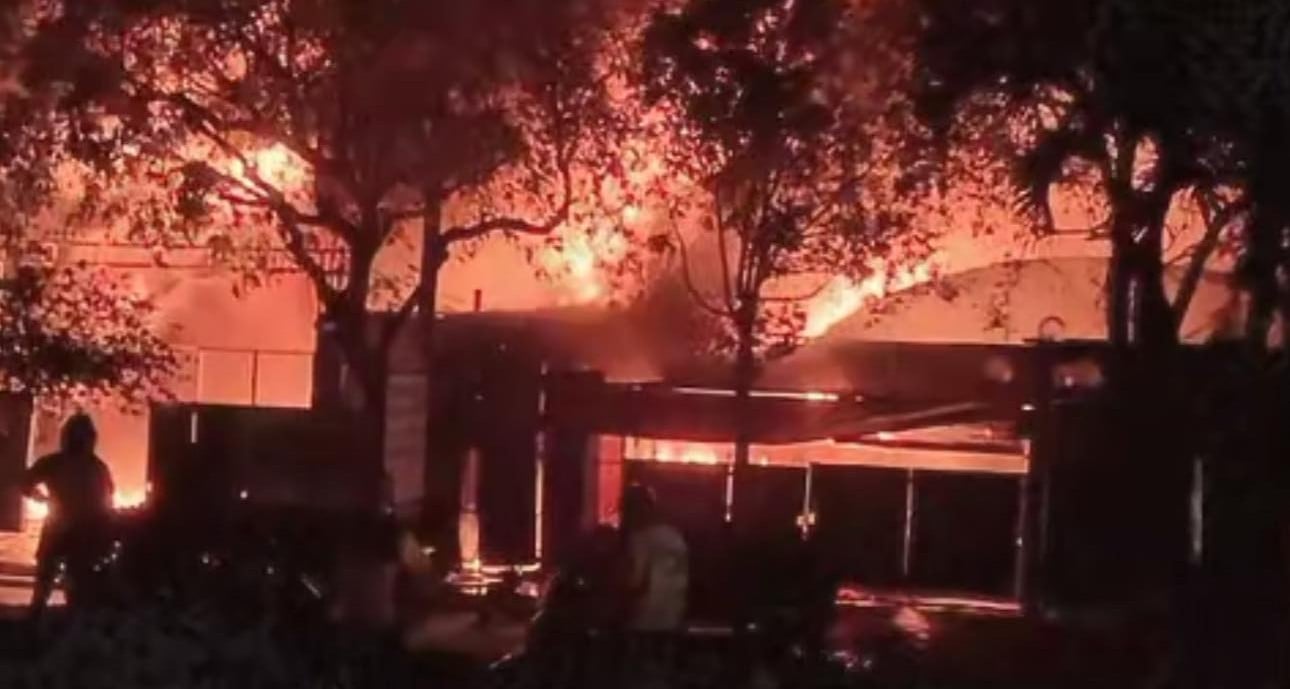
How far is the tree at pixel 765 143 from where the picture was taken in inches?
357

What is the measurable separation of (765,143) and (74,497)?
3.37 metres

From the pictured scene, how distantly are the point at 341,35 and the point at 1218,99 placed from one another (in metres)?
3.41

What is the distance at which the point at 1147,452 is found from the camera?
31.9 feet

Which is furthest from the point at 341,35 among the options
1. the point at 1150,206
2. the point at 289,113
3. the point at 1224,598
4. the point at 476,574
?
the point at 1224,598

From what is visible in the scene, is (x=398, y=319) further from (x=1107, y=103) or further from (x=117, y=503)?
(x=1107, y=103)

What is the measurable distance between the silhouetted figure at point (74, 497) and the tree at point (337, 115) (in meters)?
1.11

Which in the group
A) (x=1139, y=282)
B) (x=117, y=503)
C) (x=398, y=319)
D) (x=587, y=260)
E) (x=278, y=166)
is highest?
(x=278, y=166)

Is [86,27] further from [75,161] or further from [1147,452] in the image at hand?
[1147,452]

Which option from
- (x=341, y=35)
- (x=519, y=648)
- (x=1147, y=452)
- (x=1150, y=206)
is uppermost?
(x=341, y=35)

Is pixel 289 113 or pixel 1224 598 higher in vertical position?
pixel 289 113

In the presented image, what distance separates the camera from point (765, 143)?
9.32 m

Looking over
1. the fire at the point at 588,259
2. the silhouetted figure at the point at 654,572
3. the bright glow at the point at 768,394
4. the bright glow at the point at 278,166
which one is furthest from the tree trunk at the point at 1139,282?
the bright glow at the point at 278,166

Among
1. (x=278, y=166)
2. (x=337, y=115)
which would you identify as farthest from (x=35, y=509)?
(x=337, y=115)

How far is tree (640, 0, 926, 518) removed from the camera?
907 centimetres
